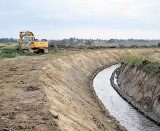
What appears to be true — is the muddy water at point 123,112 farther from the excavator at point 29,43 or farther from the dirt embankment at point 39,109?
the excavator at point 29,43

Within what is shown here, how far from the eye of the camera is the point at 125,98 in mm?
35719

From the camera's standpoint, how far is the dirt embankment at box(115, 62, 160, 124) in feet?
93.3

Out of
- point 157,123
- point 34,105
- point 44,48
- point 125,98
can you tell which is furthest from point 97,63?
point 34,105

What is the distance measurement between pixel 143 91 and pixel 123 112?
3.92 metres

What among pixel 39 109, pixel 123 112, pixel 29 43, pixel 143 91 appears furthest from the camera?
pixel 29 43

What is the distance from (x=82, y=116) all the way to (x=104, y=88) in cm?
2092

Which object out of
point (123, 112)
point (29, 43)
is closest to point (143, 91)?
point (123, 112)

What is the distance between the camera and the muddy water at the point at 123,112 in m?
25.6

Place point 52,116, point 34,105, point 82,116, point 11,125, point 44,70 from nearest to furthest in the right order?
1. point 11,125
2. point 52,116
3. point 34,105
4. point 82,116
5. point 44,70

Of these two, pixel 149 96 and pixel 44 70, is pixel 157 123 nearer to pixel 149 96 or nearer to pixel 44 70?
pixel 149 96

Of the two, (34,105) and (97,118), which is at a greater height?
(34,105)

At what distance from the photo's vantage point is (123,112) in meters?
30.2

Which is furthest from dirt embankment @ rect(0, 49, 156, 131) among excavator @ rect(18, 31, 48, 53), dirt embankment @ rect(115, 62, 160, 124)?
excavator @ rect(18, 31, 48, 53)

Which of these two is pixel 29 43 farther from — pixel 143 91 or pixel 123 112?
pixel 123 112
